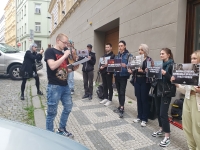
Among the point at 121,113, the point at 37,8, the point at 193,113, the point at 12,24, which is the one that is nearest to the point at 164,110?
the point at 193,113

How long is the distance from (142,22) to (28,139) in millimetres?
5205

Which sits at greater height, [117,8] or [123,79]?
[117,8]

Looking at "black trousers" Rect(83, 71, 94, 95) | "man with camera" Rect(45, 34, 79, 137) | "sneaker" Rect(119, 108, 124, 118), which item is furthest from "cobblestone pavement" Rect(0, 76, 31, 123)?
"sneaker" Rect(119, 108, 124, 118)

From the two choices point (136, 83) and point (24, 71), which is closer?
point (136, 83)

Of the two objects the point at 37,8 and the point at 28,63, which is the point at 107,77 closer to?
the point at 28,63

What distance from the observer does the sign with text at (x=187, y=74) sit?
2.69m

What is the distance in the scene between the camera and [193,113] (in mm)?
2822

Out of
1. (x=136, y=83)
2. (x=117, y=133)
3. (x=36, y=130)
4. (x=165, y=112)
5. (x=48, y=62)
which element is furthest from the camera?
(x=136, y=83)

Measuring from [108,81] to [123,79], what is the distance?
1.08 meters

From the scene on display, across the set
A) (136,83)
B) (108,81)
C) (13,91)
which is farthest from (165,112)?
(13,91)

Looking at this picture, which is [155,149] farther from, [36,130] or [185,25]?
[185,25]

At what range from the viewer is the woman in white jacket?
2.77m

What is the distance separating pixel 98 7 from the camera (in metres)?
9.56

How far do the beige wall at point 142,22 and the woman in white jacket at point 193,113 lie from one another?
1.91 m
